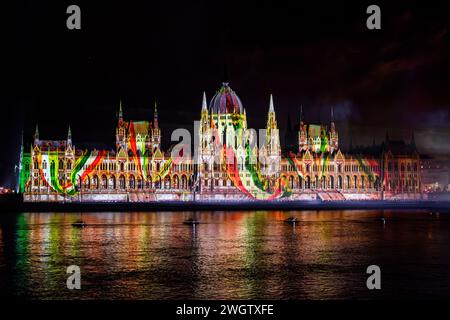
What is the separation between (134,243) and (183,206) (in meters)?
48.6

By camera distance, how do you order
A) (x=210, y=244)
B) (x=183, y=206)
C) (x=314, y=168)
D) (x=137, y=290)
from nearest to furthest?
1. (x=137, y=290)
2. (x=210, y=244)
3. (x=183, y=206)
4. (x=314, y=168)

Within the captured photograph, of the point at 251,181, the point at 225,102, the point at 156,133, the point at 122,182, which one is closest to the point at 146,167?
the point at 122,182

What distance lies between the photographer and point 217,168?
118500mm

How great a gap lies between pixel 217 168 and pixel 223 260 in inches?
3107

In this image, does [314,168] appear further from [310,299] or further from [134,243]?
[310,299]

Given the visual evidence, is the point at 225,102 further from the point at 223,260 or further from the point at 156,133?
the point at 223,260

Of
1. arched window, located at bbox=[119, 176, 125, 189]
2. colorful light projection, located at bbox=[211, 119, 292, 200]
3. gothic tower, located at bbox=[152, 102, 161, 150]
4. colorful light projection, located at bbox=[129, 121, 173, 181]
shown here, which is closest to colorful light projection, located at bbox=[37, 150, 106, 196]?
arched window, located at bbox=[119, 176, 125, 189]

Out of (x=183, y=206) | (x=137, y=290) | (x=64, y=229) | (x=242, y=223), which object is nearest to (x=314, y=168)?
(x=183, y=206)

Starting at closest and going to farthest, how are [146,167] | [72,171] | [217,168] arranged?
[72,171] → [146,167] → [217,168]

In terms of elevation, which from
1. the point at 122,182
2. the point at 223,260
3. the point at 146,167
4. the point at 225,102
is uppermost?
the point at 225,102

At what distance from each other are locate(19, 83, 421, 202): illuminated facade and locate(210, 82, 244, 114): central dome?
0.71 feet

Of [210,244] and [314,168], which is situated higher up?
[314,168]

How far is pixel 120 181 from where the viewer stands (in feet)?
380
